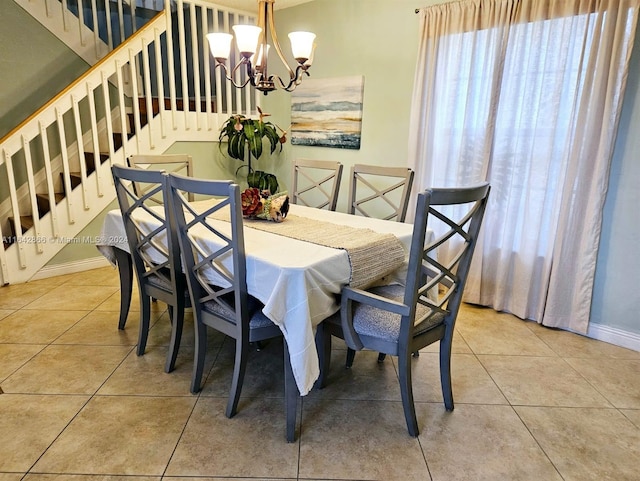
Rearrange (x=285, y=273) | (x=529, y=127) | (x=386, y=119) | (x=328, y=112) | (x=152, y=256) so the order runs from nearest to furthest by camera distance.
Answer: (x=285, y=273), (x=152, y=256), (x=529, y=127), (x=386, y=119), (x=328, y=112)

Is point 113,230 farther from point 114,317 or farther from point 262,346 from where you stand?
point 262,346

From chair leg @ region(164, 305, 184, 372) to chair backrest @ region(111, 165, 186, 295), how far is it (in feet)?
0.42

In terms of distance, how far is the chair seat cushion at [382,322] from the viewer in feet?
5.51

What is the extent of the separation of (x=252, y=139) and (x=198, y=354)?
2.63m

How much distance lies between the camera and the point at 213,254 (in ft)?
5.55

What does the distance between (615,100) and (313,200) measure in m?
2.70

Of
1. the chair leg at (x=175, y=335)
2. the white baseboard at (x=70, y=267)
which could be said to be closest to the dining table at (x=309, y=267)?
the chair leg at (x=175, y=335)

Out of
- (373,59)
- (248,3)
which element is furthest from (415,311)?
(248,3)

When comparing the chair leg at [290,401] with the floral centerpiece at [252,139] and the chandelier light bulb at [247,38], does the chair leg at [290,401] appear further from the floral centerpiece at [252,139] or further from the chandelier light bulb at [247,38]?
the floral centerpiece at [252,139]

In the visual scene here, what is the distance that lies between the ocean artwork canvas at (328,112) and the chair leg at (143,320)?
233 centimetres

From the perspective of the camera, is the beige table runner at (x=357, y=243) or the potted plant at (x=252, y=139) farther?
the potted plant at (x=252, y=139)

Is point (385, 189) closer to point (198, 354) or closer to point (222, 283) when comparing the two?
point (222, 283)

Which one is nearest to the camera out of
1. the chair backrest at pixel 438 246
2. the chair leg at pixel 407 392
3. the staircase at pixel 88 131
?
the chair backrest at pixel 438 246

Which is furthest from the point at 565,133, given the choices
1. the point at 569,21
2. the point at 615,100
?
the point at 569,21
